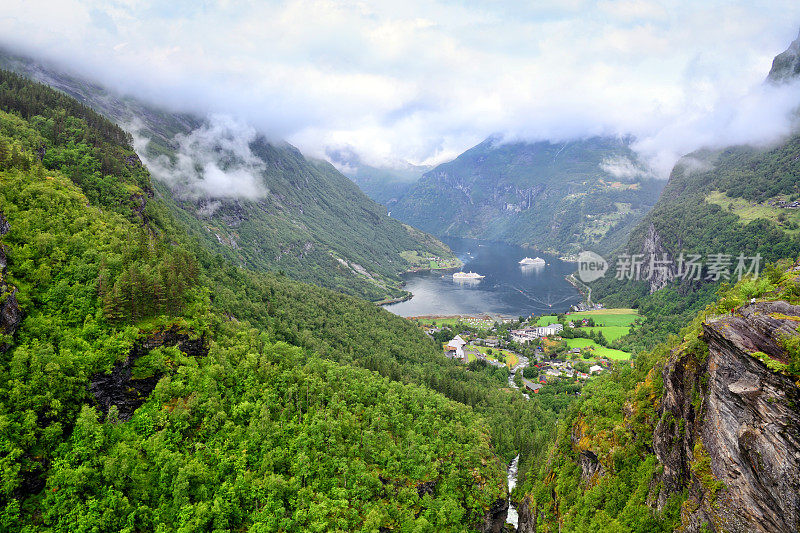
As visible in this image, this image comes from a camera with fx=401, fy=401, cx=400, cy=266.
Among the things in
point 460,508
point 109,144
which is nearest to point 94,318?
point 460,508

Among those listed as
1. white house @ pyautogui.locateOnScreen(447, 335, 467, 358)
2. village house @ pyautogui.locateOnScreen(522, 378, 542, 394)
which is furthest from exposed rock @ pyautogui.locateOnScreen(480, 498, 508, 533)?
white house @ pyautogui.locateOnScreen(447, 335, 467, 358)

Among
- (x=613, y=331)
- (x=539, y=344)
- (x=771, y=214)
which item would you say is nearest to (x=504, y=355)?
(x=539, y=344)

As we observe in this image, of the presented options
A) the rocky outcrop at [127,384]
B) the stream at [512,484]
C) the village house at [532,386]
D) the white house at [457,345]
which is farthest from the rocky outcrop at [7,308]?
the white house at [457,345]

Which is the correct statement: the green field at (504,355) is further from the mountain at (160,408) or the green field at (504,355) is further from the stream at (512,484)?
the mountain at (160,408)

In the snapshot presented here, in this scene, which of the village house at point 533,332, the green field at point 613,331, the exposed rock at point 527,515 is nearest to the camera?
the exposed rock at point 527,515

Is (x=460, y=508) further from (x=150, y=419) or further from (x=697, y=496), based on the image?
(x=150, y=419)

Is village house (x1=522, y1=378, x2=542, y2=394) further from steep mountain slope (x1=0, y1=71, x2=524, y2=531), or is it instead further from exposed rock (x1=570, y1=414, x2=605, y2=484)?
exposed rock (x1=570, y1=414, x2=605, y2=484)

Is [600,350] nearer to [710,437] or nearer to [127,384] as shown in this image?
[710,437]

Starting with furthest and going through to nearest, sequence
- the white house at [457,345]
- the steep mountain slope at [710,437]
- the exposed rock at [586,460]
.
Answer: the white house at [457,345]
the exposed rock at [586,460]
the steep mountain slope at [710,437]
